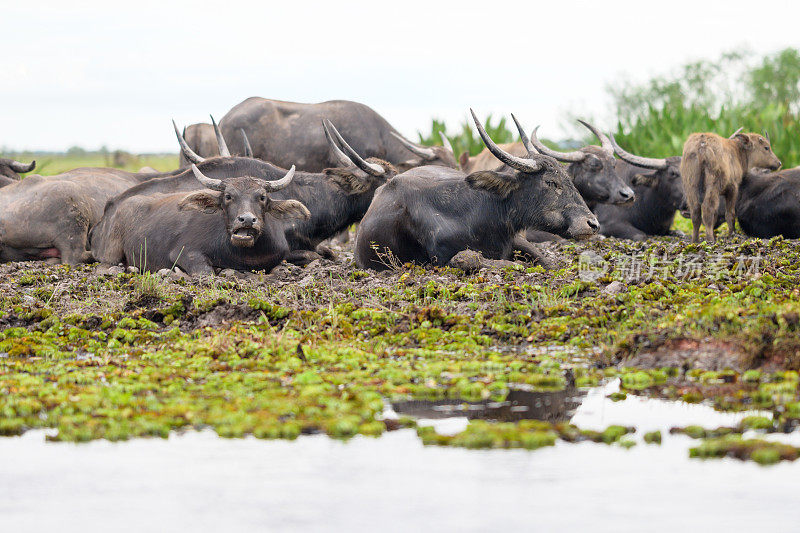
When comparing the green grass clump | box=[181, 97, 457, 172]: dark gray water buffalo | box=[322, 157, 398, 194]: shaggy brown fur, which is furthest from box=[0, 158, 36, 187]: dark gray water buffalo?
the green grass clump

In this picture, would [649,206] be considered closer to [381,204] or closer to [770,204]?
[770,204]

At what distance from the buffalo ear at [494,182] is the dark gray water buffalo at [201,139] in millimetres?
7844

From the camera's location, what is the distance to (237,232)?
33.4 ft

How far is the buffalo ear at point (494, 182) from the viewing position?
10062 mm

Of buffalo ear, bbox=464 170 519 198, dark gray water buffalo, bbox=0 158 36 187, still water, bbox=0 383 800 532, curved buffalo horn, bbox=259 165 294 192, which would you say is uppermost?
buffalo ear, bbox=464 170 519 198

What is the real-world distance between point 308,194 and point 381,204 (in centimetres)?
172

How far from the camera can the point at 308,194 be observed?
11.7 metres

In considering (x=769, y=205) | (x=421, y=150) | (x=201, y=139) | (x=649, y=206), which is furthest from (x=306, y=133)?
(x=769, y=205)

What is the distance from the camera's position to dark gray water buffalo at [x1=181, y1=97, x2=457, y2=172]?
16.3 m

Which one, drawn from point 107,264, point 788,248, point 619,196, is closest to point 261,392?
point 107,264

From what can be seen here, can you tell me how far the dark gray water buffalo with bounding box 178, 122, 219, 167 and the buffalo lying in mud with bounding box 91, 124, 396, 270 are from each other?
4.99 meters

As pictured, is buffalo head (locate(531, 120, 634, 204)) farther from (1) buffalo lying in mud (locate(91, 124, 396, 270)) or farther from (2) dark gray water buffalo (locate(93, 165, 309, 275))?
(2) dark gray water buffalo (locate(93, 165, 309, 275))

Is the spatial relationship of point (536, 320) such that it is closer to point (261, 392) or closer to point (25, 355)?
point (261, 392)

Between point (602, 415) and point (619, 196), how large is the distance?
8.10 metres
